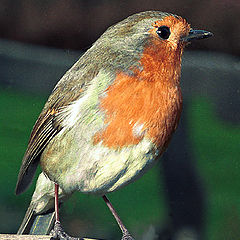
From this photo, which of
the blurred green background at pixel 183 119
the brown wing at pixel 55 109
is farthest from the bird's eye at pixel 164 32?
the blurred green background at pixel 183 119

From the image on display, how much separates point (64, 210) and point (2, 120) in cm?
57

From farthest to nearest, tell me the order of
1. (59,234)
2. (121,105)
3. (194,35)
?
1. (59,234)
2. (194,35)
3. (121,105)

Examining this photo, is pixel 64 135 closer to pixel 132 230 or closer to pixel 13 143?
pixel 13 143

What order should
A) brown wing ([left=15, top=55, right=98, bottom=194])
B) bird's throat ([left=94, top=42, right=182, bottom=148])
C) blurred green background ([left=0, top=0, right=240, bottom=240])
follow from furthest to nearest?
blurred green background ([left=0, top=0, right=240, bottom=240]) → brown wing ([left=15, top=55, right=98, bottom=194]) → bird's throat ([left=94, top=42, right=182, bottom=148])

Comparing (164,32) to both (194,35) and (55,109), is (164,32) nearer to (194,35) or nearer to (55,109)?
(194,35)

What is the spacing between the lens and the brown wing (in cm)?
206

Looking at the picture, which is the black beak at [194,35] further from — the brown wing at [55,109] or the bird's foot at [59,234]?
the bird's foot at [59,234]

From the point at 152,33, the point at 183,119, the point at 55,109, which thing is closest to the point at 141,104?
the point at 152,33

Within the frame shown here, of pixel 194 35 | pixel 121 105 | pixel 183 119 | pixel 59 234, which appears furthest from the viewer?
pixel 183 119

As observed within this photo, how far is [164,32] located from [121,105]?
0.33m

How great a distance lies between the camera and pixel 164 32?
79.5 inches

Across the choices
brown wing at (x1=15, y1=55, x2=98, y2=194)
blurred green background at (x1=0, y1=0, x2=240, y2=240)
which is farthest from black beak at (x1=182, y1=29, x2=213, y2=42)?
blurred green background at (x1=0, y1=0, x2=240, y2=240)

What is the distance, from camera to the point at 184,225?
3012 millimetres

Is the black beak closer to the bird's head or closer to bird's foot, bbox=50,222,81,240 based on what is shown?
the bird's head
